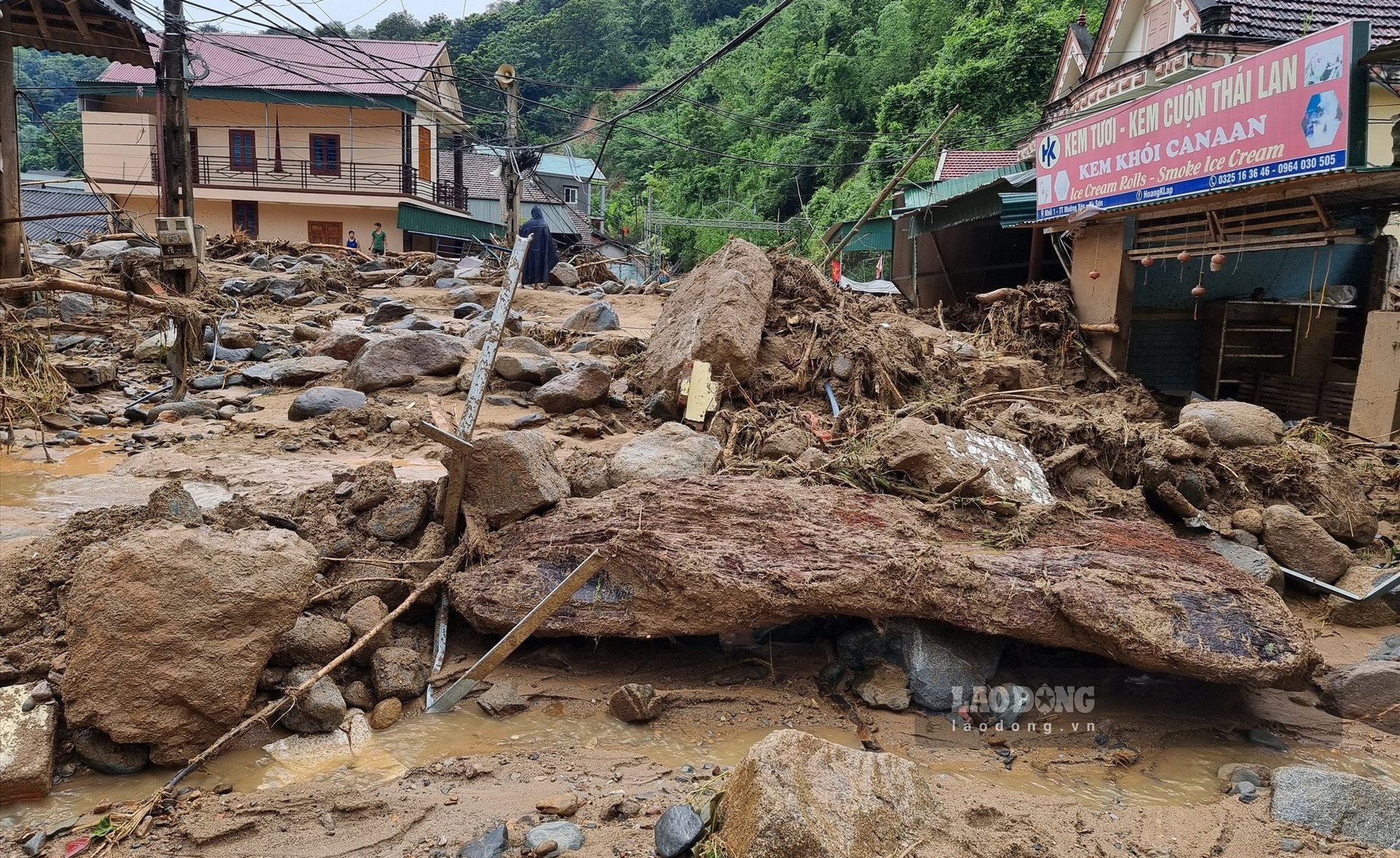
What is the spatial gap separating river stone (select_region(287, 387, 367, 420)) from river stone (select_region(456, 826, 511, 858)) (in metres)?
6.09

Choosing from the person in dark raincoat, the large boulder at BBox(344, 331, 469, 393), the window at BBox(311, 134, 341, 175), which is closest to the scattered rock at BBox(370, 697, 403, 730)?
the large boulder at BBox(344, 331, 469, 393)

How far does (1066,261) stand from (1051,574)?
8735mm

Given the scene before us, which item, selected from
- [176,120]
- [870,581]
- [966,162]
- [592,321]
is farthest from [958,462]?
[966,162]

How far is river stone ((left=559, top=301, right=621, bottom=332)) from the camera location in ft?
41.2

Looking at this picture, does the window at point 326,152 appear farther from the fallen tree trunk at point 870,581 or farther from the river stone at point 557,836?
the river stone at point 557,836

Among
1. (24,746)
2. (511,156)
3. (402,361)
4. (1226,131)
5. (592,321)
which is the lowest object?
(24,746)

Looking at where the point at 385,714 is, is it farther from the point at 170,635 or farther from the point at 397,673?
the point at 170,635

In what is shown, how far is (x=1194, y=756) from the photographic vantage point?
4.46m

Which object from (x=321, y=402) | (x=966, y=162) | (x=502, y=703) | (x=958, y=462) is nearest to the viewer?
(x=502, y=703)

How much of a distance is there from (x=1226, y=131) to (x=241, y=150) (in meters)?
24.9

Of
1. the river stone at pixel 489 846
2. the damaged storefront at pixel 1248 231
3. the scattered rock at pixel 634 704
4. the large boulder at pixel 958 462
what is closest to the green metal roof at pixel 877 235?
the damaged storefront at pixel 1248 231

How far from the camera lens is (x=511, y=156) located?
17906 millimetres

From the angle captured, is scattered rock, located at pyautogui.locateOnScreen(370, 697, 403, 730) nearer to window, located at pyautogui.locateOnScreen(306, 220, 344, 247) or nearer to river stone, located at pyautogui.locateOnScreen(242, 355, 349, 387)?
river stone, located at pyautogui.locateOnScreen(242, 355, 349, 387)

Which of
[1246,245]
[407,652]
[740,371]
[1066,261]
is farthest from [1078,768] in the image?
[1066,261]
